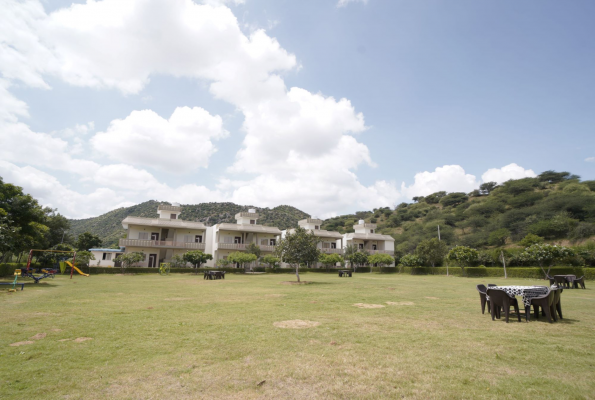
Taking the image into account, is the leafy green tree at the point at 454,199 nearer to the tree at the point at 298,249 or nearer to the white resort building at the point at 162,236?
the white resort building at the point at 162,236

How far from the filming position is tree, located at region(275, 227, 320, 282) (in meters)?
23.7

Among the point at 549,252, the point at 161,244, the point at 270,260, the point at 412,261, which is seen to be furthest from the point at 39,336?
the point at 412,261

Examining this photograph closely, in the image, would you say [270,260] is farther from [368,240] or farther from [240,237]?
[368,240]

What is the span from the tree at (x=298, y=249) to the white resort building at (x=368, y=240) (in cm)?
3281

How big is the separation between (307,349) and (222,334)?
223 centimetres

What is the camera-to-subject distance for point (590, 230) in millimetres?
47625

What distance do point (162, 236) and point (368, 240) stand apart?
113ft

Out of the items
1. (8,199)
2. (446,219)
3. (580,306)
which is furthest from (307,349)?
(446,219)

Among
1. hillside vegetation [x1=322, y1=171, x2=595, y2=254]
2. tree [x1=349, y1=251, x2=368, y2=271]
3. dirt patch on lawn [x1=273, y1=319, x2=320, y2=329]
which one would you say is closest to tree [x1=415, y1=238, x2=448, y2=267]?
tree [x1=349, y1=251, x2=368, y2=271]

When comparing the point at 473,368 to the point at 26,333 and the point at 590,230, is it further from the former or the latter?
the point at 590,230

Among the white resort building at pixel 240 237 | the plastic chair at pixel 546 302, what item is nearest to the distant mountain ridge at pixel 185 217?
the white resort building at pixel 240 237

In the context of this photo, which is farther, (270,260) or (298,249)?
(270,260)

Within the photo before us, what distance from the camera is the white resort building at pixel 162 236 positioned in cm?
4066

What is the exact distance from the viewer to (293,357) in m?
5.45
